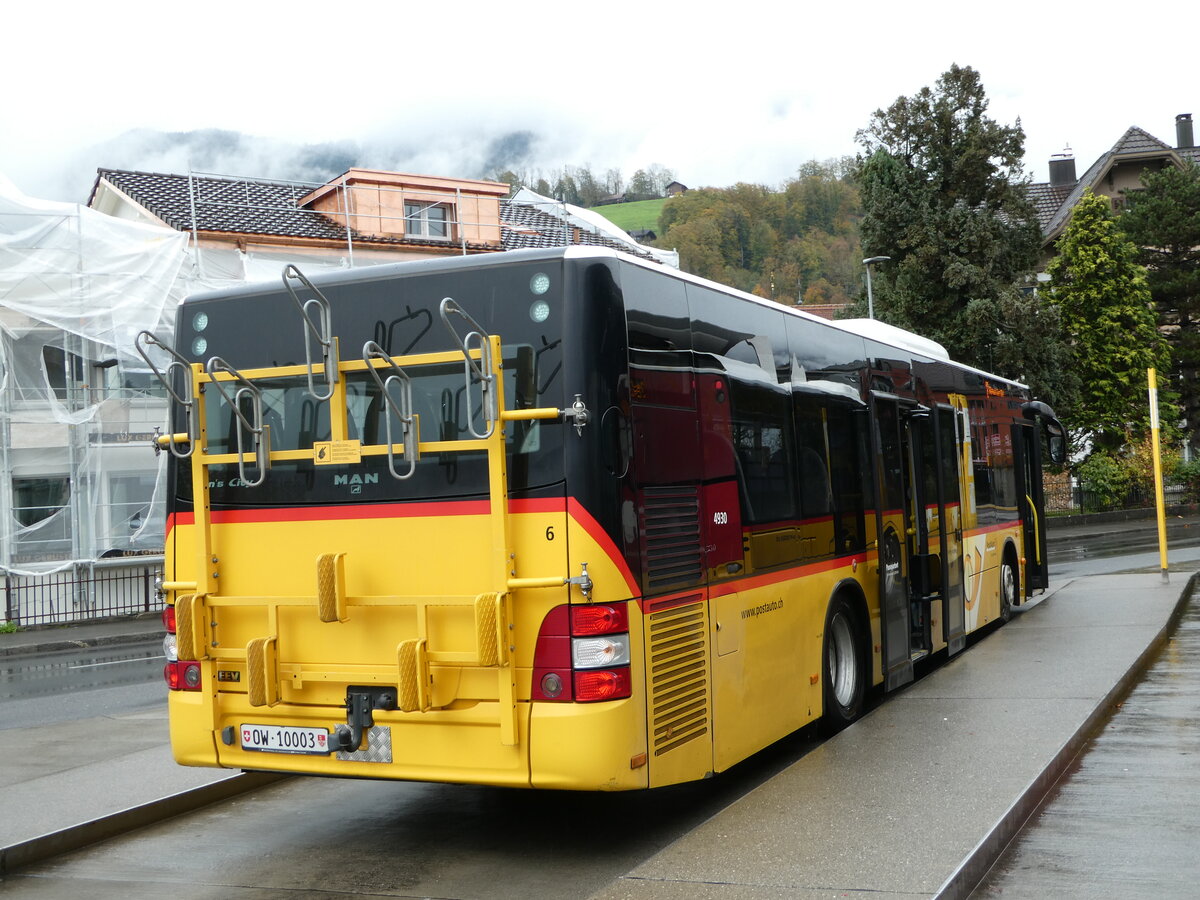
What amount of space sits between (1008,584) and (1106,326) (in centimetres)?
3203

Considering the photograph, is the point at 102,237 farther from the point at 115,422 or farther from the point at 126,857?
the point at 126,857

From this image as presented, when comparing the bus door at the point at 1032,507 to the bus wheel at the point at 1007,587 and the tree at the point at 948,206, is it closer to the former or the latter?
the bus wheel at the point at 1007,587

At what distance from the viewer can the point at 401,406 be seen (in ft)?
20.5

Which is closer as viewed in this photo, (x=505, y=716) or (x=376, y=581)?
(x=505, y=716)

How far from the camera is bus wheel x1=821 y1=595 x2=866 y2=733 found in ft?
28.9

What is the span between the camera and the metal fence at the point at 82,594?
23156 millimetres

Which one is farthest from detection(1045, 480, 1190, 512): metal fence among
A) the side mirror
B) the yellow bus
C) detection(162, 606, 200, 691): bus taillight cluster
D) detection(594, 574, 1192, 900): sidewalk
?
detection(162, 606, 200, 691): bus taillight cluster

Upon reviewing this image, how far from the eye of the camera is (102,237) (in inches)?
1024

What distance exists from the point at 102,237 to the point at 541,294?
22498 millimetres

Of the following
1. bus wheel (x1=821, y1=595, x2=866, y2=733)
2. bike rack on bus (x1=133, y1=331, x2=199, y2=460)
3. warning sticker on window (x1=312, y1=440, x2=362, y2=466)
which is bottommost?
bus wheel (x1=821, y1=595, x2=866, y2=733)

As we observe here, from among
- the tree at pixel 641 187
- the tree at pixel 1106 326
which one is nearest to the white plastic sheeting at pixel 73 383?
the tree at pixel 1106 326

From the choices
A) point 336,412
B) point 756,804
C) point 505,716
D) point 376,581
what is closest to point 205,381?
point 336,412

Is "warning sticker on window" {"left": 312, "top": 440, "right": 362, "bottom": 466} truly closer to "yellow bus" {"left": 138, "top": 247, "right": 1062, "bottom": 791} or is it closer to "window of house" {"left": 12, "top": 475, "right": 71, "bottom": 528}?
"yellow bus" {"left": 138, "top": 247, "right": 1062, "bottom": 791}

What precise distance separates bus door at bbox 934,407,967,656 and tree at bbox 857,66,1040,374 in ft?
87.9
